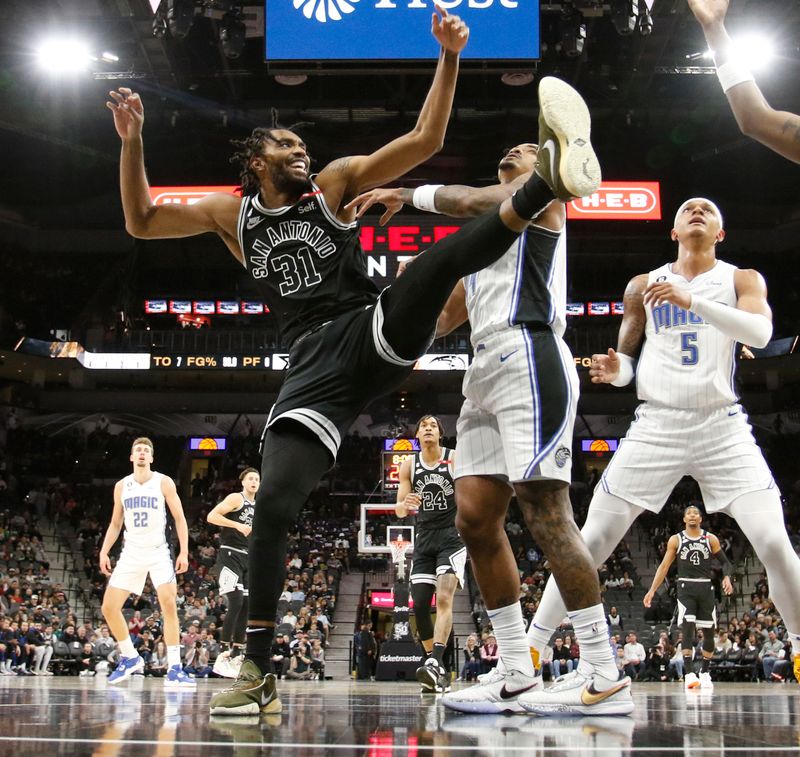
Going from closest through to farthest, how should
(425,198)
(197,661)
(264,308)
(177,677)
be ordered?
(425,198) < (177,677) < (197,661) < (264,308)

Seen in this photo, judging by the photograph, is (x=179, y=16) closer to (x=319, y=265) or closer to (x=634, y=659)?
(x=319, y=265)

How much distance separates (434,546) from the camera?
7785 millimetres

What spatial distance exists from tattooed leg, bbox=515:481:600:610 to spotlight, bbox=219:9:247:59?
14595 mm

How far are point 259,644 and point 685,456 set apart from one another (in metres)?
2.32

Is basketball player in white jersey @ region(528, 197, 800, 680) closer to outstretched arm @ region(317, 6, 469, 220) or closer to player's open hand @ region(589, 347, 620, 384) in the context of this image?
player's open hand @ region(589, 347, 620, 384)

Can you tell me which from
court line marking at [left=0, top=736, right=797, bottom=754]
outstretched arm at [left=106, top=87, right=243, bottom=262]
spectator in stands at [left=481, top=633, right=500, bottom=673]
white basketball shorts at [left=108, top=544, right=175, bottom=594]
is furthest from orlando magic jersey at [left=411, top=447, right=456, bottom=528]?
spectator in stands at [left=481, top=633, right=500, bottom=673]

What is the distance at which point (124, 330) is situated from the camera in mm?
27562

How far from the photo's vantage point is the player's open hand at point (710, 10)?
130 inches

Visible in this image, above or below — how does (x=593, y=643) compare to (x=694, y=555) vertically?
below

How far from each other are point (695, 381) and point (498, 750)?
270 centimetres

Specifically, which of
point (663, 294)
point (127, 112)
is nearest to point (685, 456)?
point (663, 294)

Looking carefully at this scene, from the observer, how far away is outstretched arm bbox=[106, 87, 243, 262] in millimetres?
3664

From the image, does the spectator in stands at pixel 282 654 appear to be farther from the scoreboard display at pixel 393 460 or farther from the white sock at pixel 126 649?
the white sock at pixel 126 649

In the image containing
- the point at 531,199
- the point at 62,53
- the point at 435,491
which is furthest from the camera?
the point at 62,53
